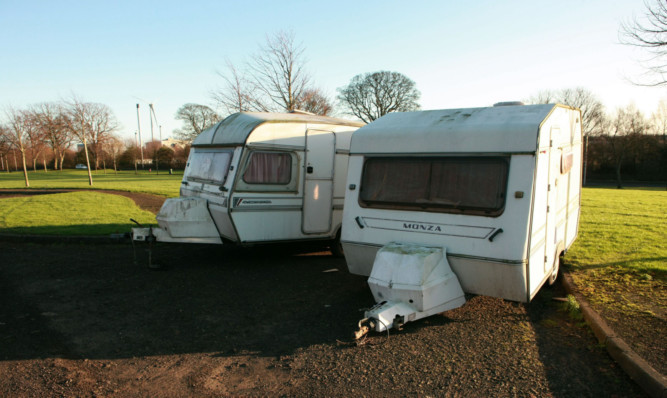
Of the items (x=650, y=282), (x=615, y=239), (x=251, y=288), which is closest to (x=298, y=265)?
(x=251, y=288)

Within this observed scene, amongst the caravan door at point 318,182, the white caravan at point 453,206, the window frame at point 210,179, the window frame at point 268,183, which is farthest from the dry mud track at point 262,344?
the window frame at point 210,179

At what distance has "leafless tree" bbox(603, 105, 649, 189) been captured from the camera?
1689 inches

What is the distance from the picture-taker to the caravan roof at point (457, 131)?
471 centimetres

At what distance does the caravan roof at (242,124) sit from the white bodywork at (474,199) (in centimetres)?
237

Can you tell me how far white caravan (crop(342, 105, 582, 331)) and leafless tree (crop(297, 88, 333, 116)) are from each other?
→ 12819 millimetres

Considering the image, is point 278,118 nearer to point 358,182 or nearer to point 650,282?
point 358,182

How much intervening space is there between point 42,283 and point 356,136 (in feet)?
16.7

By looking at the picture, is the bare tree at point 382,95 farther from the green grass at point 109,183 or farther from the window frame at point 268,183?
the window frame at point 268,183

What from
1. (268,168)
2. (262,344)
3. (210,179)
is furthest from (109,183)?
(262,344)

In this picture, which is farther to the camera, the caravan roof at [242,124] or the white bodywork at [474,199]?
the caravan roof at [242,124]

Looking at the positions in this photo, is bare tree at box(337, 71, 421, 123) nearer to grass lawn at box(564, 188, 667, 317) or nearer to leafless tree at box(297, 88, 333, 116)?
leafless tree at box(297, 88, 333, 116)

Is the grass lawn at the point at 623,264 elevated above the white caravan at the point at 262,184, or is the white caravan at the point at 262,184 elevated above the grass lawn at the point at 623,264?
the white caravan at the point at 262,184

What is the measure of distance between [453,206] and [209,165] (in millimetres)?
4827

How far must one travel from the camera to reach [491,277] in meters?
4.73
